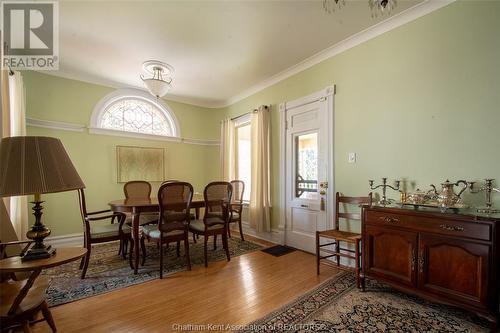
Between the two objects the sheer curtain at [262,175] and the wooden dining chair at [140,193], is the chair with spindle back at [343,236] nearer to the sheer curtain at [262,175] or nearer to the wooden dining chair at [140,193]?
the sheer curtain at [262,175]

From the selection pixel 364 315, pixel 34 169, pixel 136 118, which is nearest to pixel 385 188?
pixel 364 315

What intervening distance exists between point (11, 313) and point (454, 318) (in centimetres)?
311

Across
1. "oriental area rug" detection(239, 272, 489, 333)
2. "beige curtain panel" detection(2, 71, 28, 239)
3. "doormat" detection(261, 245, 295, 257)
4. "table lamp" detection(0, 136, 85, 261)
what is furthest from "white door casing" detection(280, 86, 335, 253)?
"beige curtain panel" detection(2, 71, 28, 239)

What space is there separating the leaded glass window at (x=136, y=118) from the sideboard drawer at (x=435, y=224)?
424cm

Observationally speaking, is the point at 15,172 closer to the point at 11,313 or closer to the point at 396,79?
the point at 11,313

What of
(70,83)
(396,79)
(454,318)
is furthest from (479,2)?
(70,83)

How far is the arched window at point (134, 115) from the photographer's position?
415 cm

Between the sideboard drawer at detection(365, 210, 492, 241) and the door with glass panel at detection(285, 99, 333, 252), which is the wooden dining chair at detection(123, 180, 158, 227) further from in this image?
the sideboard drawer at detection(365, 210, 492, 241)

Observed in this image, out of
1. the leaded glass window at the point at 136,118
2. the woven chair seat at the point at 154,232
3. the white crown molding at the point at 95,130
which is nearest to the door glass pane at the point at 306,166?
the woven chair seat at the point at 154,232

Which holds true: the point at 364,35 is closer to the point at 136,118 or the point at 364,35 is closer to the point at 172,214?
the point at 172,214

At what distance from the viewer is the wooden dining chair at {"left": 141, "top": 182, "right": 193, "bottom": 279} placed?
2.66m

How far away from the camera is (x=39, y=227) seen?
146 centimetres

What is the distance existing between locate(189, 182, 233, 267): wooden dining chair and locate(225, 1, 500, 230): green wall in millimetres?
1571

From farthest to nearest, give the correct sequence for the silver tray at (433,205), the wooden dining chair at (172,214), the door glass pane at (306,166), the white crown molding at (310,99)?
the door glass pane at (306,166) < the white crown molding at (310,99) < the wooden dining chair at (172,214) < the silver tray at (433,205)
